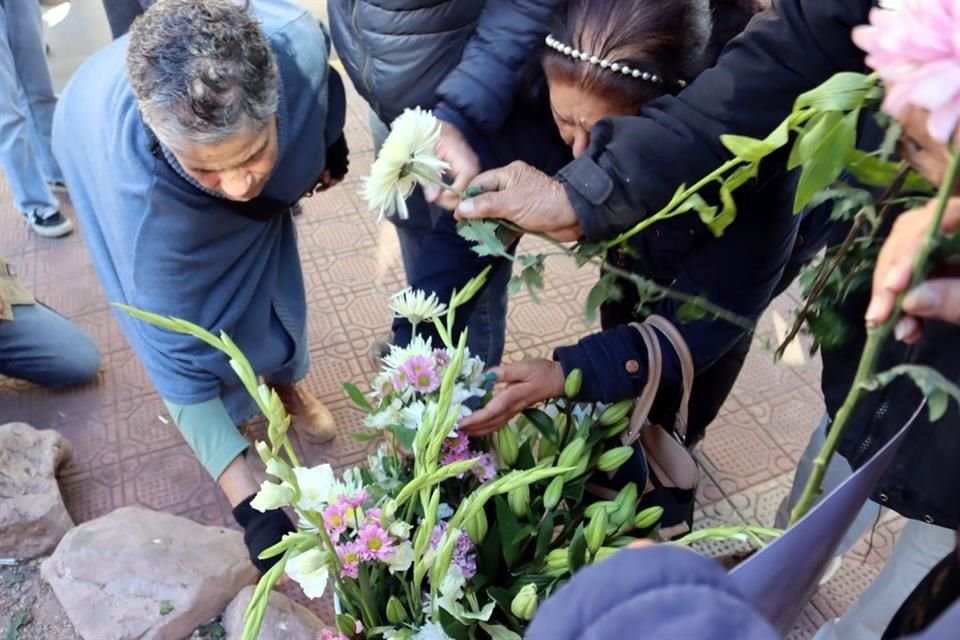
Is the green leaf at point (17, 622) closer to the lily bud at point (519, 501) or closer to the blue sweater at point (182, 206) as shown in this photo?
the blue sweater at point (182, 206)

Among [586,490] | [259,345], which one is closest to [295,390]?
[259,345]

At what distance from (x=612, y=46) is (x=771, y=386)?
137 centimetres

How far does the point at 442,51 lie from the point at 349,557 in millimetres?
911

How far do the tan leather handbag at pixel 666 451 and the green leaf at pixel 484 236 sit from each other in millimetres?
303

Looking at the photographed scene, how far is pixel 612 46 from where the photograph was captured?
1.00m

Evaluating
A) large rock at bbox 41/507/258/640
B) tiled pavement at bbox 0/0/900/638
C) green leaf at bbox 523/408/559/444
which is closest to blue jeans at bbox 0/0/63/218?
tiled pavement at bbox 0/0/900/638

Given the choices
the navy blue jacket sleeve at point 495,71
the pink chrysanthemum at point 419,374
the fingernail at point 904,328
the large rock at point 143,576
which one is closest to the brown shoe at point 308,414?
the large rock at point 143,576

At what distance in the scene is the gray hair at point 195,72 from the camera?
1.13 meters

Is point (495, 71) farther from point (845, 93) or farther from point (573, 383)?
point (845, 93)

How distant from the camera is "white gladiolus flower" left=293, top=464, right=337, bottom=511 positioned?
30.1 inches

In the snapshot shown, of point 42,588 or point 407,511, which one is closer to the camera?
point 407,511

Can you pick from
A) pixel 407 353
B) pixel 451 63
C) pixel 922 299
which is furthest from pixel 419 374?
pixel 451 63

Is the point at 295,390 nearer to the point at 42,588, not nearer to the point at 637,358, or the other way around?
the point at 42,588

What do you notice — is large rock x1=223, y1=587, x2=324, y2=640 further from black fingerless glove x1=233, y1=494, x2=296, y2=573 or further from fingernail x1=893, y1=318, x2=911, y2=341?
fingernail x1=893, y1=318, x2=911, y2=341
